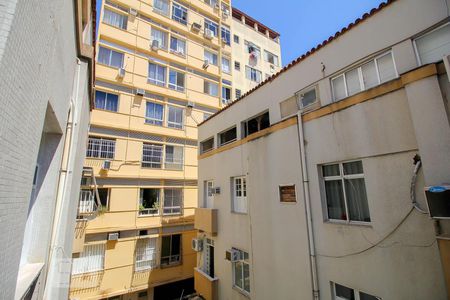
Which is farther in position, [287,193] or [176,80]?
[176,80]

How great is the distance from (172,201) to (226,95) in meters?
10.6

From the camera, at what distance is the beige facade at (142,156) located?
12.8 metres

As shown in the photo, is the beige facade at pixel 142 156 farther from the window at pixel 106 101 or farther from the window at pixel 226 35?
the window at pixel 226 35

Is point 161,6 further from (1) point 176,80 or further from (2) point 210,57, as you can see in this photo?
(1) point 176,80

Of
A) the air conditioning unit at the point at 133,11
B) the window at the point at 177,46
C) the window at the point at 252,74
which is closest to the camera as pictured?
the air conditioning unit at the point at 133,11

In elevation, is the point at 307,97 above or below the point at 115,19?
below

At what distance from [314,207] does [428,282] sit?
2.65 metres

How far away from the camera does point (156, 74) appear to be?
1669 cm

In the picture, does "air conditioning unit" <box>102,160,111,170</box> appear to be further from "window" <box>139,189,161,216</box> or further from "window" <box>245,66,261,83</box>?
"window" <box>245,66,261,83</box>

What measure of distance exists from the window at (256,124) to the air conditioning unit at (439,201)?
231 inches

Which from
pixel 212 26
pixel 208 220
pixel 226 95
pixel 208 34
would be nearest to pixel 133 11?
Result: pixel 208 34

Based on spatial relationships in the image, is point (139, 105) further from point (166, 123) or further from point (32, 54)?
point (32, 54)

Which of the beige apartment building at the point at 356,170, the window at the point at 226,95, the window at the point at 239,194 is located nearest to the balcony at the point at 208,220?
→ the window at the point at 239,194

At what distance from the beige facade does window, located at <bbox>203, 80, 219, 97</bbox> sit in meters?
0.26
